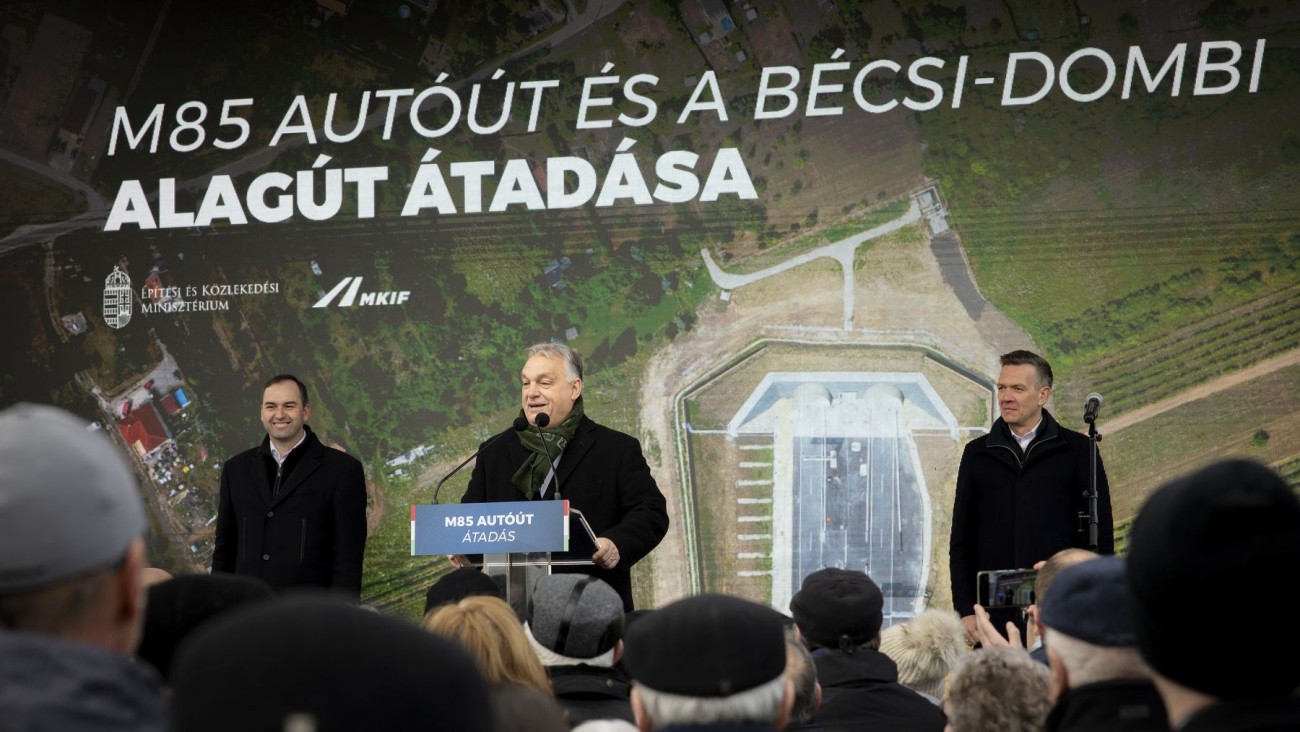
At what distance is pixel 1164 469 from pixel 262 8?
5093mm

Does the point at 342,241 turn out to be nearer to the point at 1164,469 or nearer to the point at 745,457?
the point at 745,457

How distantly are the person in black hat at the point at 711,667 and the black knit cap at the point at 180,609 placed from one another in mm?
574

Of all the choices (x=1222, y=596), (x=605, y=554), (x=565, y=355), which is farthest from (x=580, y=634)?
(x=565, y=355)

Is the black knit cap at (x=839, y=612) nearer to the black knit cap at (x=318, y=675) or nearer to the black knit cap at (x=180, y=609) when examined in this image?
the black knit cap at (x=180, y=609)

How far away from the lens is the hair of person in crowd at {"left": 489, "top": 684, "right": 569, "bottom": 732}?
5.62ft

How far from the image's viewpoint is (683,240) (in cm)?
658

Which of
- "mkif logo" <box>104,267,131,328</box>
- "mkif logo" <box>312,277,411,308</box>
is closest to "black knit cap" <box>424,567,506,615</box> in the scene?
"mkif logo" <box>312,277,411,308</box>

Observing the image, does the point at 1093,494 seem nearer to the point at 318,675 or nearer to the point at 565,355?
the point at 565,355

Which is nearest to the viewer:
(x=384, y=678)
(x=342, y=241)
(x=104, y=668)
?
(x=384, y=678)

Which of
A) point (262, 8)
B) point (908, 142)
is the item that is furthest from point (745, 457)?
point (262, 8)

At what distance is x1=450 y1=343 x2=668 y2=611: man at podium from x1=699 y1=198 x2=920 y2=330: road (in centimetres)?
176

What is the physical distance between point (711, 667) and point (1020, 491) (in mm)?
3456

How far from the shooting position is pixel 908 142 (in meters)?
6.46

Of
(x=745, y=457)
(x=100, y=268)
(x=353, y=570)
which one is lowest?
(x=353, y=570)
